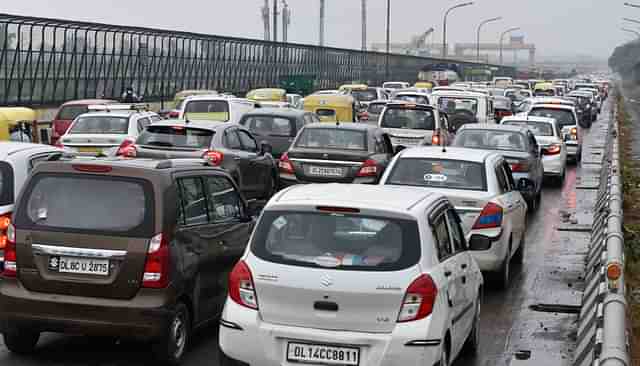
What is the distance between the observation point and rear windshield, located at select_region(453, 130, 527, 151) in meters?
21.0

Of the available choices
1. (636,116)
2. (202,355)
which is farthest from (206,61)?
(202,355)

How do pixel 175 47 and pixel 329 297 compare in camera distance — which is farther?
pixel 175 47

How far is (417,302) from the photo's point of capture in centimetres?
734

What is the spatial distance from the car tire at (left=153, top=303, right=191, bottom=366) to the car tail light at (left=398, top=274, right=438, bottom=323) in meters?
2.24

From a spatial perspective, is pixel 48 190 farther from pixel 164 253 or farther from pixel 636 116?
pixel 636 116

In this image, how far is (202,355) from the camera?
9.53 m

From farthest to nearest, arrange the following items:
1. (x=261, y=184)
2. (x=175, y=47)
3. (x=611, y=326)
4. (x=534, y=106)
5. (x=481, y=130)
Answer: (x=175, y=47) → (x=534, y=106) → (x=481, y=130) → (x=261, y=184) → (x=611, y=326)

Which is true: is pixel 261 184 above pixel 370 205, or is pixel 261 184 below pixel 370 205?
below

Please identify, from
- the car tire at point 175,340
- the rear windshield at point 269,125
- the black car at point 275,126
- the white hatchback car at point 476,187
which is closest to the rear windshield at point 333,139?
the black car at point 275,126

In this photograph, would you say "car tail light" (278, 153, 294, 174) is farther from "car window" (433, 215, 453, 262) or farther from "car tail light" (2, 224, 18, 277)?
"car window" (433, 215, 453, 262)

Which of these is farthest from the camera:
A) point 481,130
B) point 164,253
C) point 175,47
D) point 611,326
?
point 175,47

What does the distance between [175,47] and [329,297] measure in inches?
1870

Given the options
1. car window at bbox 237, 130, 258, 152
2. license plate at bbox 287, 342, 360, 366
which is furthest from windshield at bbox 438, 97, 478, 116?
license plate at bbox 287, 342, 360, 366

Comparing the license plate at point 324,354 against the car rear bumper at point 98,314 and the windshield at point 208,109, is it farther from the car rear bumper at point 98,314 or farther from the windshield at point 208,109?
the windshield at point 208,109
